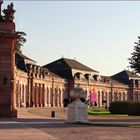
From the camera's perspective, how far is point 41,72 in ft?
412

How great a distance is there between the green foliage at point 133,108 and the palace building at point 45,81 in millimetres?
6448

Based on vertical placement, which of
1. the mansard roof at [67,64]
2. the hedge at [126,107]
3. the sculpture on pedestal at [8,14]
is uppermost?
the mansard roof at [67,64]

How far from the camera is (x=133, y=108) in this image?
217ft

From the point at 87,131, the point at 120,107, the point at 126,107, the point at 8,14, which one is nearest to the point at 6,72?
the point at 8,14

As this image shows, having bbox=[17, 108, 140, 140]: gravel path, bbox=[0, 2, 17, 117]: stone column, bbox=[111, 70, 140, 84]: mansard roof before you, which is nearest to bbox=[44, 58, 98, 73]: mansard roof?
bbox=[111, 70, 140, 84]: mansard roof

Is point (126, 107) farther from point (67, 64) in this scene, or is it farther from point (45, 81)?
point (67, 64)

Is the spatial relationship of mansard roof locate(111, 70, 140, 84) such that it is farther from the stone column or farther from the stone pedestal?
the stone pedestal

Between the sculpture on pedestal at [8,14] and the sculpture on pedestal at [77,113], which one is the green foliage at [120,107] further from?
the sculpture on pedestal at [77,113]

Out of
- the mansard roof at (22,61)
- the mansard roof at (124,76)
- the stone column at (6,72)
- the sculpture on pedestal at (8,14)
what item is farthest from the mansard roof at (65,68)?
the stone column at (6,72)

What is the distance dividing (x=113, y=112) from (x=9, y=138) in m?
47.8

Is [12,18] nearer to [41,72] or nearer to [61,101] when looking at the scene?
[41,72]

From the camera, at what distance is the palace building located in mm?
42312

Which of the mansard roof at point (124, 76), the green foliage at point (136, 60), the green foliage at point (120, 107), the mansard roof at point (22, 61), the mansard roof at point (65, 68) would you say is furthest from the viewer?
the mansard roof at point (124, 76)

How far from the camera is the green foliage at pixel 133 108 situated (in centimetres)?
6481
